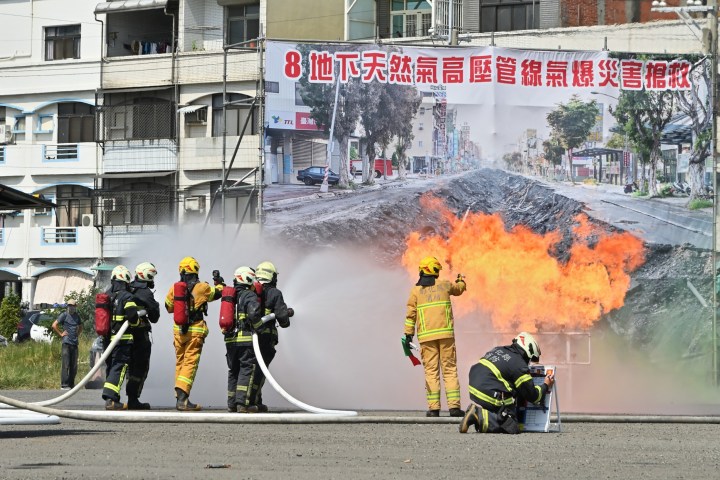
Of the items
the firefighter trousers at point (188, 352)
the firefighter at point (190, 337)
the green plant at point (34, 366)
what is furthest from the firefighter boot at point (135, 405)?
the green plant at point (34, 366)

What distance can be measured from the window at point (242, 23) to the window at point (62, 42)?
6338mm

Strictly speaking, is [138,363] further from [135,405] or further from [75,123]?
[75,123]

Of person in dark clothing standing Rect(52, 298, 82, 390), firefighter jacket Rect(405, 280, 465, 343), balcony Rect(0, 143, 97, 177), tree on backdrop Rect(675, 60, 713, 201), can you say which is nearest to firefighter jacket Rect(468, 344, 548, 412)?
firefighter jacket Rect(405, 280, 465, 343)

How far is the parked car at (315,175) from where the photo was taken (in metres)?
28.5

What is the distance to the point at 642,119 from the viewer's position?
27891mm

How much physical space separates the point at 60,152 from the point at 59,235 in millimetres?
2974

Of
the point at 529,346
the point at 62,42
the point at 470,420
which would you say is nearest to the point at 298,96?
the point at 529,346

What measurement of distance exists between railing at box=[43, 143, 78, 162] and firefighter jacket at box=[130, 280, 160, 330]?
3122 centimetres

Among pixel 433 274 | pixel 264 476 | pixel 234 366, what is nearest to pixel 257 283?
pixel 234 366

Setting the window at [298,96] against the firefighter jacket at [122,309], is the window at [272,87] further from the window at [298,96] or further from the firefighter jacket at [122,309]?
the firefighter jacket at [122,309]

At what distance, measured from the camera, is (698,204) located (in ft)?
90.3

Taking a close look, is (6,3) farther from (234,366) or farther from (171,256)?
(234,366)

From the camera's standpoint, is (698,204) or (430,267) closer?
(430,267)

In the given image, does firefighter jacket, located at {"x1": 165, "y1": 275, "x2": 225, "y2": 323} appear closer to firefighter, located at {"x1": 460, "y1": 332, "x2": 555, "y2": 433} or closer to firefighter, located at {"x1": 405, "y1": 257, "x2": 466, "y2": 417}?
firefighter, located at {"x1": 405, "y1": 257, "x2": 466, "y2": 417}
